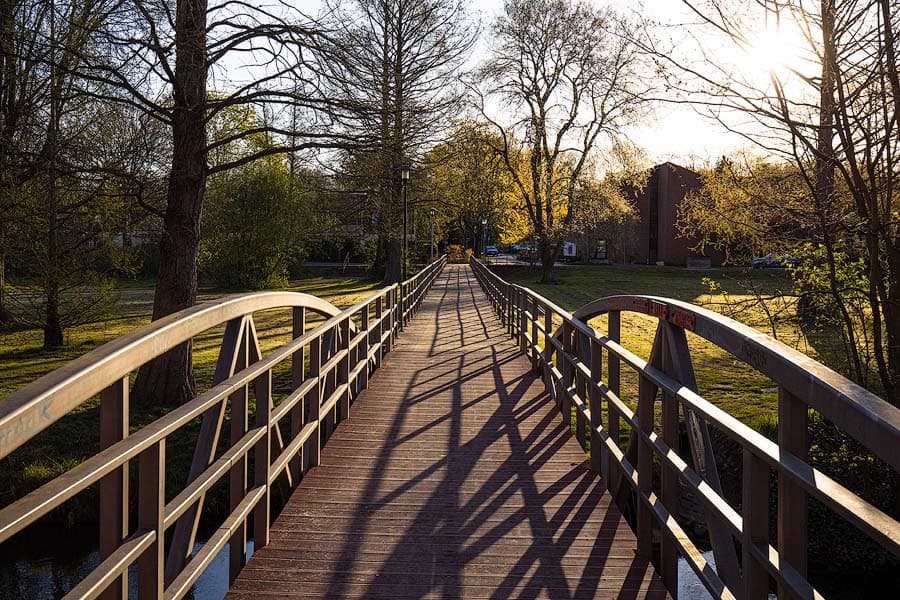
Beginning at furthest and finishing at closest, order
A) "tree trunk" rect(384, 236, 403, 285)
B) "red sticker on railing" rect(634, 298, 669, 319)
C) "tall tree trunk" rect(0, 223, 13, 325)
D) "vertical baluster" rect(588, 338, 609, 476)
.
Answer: "tree trunk" rect(384, 236, 403, 285) < "tall tree trunk" rect(0, 223, 13, 325) < "vertical baluster" rect(588, 338, 609, 476) < "red sticker on railing" rect(634, 298, 669, 319)

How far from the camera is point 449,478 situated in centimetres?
564

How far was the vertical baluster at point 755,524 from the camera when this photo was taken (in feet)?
8.71

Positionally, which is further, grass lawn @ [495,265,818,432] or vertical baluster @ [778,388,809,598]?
grass lawn @ [495,265,818,432]

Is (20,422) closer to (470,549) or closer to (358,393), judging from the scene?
(470,549)

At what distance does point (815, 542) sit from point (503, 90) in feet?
109

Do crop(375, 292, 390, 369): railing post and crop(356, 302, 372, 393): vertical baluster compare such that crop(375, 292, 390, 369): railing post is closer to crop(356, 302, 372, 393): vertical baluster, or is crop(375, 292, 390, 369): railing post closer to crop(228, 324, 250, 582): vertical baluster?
crop(356, 302, 372, 393): vertical baluster

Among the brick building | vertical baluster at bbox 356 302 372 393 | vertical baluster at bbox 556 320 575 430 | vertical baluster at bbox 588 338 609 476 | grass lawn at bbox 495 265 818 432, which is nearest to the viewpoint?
vertical baluster at bbox 588 338 609 476

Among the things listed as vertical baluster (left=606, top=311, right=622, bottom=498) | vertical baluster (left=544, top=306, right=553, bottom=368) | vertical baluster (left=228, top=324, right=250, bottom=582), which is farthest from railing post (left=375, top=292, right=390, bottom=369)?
vertical baluster (left=228, top=324, right=250, bottom=582)

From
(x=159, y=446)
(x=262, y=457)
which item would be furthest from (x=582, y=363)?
(x=159, y=446)

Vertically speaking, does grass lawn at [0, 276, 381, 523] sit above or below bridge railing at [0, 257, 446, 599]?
below

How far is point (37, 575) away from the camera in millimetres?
7988

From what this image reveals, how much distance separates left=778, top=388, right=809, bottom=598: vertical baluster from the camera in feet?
7.81

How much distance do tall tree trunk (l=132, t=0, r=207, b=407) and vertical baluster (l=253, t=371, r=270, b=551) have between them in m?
6.83

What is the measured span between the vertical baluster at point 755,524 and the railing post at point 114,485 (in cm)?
194
